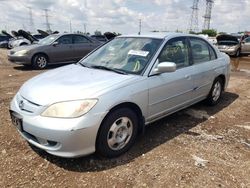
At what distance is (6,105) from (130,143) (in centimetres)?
324

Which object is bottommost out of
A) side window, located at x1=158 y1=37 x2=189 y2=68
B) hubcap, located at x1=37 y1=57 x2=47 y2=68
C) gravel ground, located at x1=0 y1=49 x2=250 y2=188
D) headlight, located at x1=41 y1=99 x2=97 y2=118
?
gravel ground, located at x1=0 y1=49 x2=250 y2=188

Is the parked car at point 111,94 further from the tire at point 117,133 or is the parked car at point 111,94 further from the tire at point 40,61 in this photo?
the tire at point 40,61

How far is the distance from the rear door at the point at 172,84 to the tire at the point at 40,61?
25.6 feet

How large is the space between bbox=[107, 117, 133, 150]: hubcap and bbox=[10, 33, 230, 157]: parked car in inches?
0.4

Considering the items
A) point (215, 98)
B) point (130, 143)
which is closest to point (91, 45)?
point (215, 98)

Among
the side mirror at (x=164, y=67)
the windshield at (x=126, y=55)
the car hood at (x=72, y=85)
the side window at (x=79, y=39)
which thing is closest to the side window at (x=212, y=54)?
the windshield at (x=126, y=55)

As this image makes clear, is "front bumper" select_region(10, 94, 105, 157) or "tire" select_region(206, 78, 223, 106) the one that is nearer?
"front bumper" select_region(10, 94, 105, 157)

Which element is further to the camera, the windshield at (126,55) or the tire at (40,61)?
the tire at (40,61)

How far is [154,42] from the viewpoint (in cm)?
430

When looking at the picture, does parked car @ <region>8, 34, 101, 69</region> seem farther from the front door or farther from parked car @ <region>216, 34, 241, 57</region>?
parked car @ <region>216, 34, 241, 57</region>

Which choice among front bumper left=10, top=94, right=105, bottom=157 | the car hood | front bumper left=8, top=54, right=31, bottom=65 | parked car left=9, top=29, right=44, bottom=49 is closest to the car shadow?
front bumper left=10, top=94, right=105, bottom=157

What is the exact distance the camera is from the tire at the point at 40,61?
36.4ft

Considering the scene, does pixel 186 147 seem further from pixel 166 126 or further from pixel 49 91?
pixel 49 91

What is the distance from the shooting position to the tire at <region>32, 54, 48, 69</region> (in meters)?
11.1
